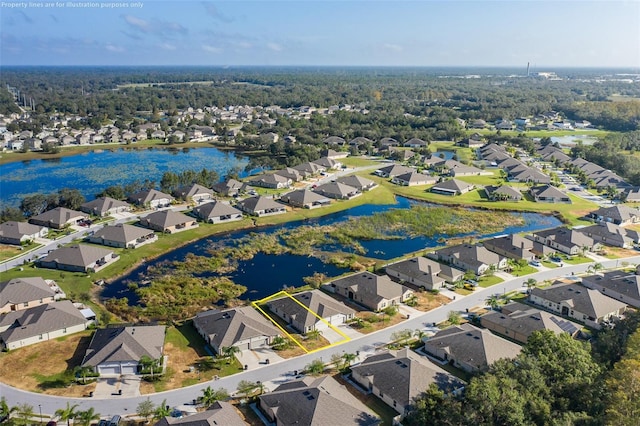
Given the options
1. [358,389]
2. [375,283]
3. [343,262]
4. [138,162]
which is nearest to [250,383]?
[358,389]

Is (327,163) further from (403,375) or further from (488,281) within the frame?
(403,375)

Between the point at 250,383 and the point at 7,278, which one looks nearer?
the point at 250,383

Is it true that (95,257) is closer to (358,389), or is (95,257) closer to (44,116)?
(358,389)

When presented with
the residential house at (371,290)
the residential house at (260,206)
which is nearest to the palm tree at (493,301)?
the residential house at (371,290)

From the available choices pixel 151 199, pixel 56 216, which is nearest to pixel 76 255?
pixel 56 216

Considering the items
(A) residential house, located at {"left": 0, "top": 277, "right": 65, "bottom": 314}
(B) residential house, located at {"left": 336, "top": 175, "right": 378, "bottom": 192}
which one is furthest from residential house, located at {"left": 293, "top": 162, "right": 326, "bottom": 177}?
(A) residential house, located at {"left": 0, "top": 277, "right": 65, "bottom": 314}

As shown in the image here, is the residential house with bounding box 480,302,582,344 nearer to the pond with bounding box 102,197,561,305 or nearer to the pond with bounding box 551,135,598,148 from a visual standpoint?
the pond with bounding box 102,197,561,305
